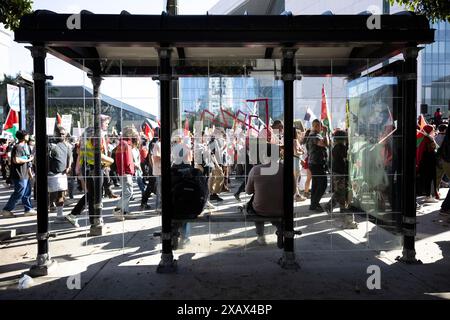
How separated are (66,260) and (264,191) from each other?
290 cm

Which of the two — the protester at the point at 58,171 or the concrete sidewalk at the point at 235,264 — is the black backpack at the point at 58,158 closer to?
the protester at the point at 58,171

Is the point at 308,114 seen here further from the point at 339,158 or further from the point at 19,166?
the point at 19,166

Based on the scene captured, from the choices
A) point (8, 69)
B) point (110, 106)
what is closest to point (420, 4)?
point (110, 106)

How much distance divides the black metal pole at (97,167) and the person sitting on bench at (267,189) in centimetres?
259

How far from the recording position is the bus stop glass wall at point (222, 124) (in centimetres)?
569

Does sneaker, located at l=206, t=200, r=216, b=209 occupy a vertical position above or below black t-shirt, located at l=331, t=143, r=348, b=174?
below

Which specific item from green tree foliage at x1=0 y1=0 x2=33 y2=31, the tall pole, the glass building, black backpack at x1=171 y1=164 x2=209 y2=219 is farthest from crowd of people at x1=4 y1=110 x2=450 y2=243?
the glass building

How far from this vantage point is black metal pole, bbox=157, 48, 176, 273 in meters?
4.91

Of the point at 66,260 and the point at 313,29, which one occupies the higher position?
the point at 313,29

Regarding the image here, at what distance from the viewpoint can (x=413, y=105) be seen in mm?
5121

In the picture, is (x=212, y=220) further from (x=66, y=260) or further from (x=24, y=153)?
(x=24, y=153)

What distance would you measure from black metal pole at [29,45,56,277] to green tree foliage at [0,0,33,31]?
6.52 ft

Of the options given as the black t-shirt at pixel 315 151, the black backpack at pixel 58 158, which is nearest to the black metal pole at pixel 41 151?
the black backpack at pixel 58 158

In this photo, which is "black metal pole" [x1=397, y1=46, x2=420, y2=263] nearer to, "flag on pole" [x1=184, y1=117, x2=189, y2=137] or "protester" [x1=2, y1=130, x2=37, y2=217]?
"flag on pole" [x1=184, y1=117, x2=189, y2=137]
